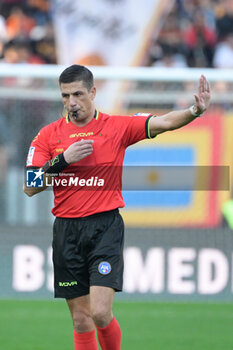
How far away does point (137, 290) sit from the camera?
8953 mm

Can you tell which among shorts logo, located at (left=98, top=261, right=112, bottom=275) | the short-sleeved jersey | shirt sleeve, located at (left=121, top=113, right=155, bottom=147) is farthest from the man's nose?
shorts logo, located at (left=98, top=261, right=112, bottom=275)

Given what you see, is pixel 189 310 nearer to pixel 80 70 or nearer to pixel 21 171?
pixel 21 171

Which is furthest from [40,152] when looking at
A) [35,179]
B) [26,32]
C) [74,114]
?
[26,32]

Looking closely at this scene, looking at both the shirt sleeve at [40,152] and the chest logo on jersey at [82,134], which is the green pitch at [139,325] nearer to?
the shirt sleeve at [40,152]

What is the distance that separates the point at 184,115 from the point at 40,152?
96cm

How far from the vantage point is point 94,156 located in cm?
508

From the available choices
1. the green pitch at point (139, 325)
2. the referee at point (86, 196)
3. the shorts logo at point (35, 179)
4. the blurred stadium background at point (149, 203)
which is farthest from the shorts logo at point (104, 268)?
the blurred stadium background at point (149, 203)

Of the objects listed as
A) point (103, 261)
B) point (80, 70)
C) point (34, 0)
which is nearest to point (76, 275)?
point (103, 261)

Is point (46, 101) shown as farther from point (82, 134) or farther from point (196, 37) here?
point (196, 37)

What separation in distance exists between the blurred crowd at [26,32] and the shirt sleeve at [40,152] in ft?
21.7

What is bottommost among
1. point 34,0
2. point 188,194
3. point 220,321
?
point 220,321

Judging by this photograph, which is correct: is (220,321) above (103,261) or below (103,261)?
below

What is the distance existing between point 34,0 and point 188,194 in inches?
213

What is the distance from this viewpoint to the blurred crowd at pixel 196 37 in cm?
1273
